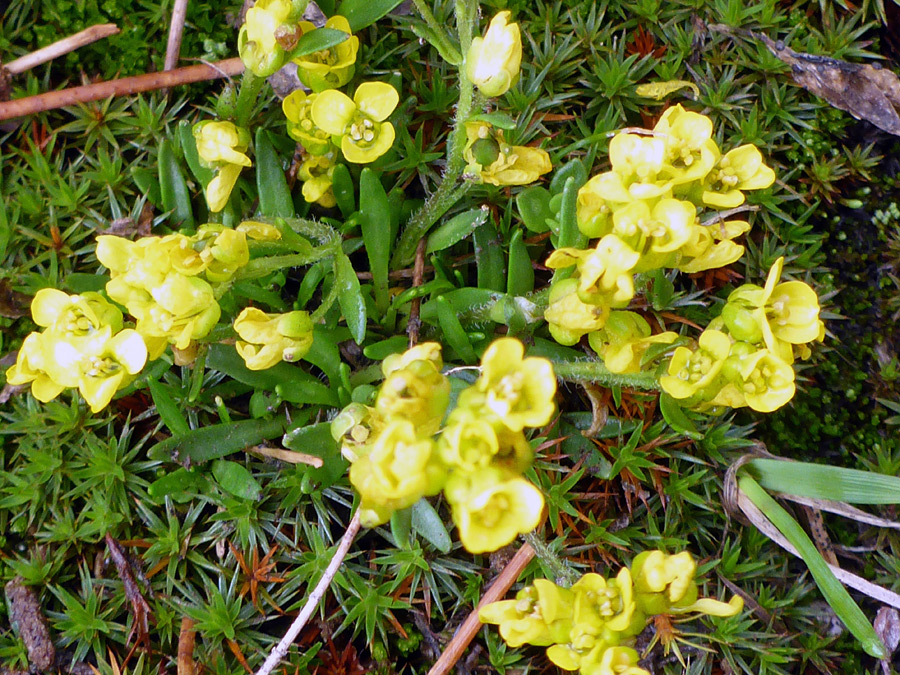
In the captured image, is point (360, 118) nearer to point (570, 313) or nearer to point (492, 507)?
point (570, 313)

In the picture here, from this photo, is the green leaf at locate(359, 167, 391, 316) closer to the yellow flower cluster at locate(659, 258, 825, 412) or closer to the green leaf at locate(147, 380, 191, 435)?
the green leaf at locate(147, 380, 191, 435)

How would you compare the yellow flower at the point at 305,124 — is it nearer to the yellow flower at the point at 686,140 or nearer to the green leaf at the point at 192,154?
the green leaf at the point at 192,154

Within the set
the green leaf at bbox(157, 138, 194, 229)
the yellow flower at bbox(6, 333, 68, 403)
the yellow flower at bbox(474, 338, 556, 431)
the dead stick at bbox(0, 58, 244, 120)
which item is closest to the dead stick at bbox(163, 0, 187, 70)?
the dead stick at bbox(0, 58, 244, 120)

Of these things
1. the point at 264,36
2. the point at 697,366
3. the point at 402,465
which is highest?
the point at 264,36

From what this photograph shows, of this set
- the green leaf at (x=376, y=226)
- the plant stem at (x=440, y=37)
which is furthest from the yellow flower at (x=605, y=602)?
the plant stem at (x=440, y=37)

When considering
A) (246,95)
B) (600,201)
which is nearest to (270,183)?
(246,95)

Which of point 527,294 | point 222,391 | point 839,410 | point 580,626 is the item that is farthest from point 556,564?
point 839,410

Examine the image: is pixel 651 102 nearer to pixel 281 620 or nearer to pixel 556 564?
pixel 556 564
